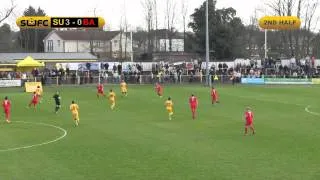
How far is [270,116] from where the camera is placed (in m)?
37.4

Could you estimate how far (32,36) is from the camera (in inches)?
4614

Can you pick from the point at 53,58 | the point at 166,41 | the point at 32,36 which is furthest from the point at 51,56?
the point at 32,36

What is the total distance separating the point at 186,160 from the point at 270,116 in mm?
16229

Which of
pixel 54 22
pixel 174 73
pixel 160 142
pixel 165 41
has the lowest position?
pixel 160 142

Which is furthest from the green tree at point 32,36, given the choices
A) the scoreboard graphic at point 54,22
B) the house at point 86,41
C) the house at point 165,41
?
the scoreboard graphic at point 54,22

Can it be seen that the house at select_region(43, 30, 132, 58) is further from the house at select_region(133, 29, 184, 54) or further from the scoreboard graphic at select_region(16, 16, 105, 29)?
the scoreboard graphic at select_region(16, 16, 105, 29)

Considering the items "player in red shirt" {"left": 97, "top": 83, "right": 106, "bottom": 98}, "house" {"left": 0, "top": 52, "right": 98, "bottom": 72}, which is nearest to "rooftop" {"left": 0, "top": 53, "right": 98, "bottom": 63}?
"house" {"left": 0, "top": 52, "right": 98, "bottom": 72}

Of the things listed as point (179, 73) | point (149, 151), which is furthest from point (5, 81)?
point (149, 151)

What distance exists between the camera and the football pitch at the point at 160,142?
2042 cm

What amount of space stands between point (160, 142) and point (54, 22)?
1457 inches

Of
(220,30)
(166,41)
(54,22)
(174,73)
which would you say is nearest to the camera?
(54,22)

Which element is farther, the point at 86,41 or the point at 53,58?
→ the point at 86,41

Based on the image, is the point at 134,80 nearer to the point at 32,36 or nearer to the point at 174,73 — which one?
the point at 174,73

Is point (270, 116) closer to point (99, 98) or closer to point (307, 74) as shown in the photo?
point (99, 98)
